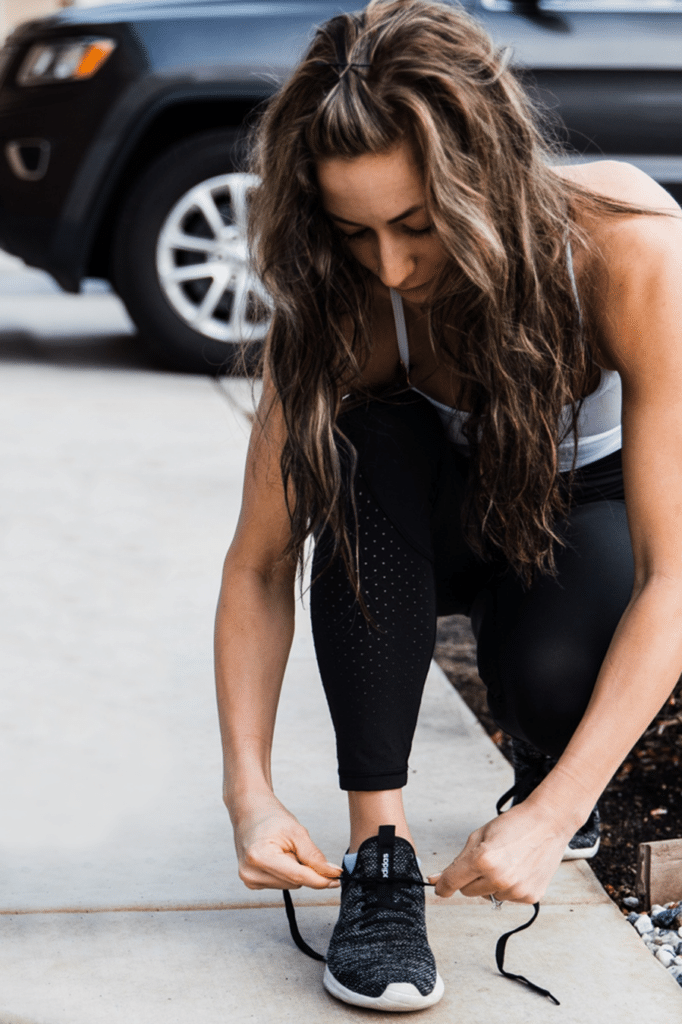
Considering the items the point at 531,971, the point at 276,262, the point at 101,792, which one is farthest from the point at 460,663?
the point at 276,262

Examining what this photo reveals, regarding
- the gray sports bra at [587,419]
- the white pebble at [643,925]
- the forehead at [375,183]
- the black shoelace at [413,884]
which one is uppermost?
the forehead at [375,183]

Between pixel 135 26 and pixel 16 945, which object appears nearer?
pixel 16 945

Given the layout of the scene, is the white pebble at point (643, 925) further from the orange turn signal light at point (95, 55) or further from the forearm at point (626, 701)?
the orange turn signal light at point (95, 55)

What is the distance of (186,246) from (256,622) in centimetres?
301

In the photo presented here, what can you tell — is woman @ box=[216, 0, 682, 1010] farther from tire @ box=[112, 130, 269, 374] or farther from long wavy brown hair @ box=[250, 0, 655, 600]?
tire @ box=[112, 130, 269, 374]

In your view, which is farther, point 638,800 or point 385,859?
point 638,800

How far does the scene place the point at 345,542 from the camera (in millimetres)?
1504

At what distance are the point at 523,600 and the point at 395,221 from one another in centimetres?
53

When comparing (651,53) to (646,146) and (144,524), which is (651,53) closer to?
(646,146)

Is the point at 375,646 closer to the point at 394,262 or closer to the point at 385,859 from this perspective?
the point at 385,859

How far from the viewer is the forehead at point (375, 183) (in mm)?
1354

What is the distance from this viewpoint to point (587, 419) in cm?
168

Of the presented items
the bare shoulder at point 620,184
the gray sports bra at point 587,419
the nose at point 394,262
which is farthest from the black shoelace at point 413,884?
the bare shoulder at point 620,184

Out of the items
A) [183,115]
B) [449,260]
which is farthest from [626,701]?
[183,115]
